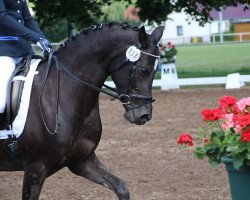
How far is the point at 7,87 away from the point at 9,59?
1.04ft

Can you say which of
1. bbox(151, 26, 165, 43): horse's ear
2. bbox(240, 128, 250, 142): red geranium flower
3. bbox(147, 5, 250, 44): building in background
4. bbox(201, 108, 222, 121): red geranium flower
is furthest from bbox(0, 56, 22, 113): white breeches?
Result: bbox(147, 5, 250, 44): building in background

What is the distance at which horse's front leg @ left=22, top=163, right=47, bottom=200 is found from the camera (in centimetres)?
499

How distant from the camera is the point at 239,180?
4.82 metres

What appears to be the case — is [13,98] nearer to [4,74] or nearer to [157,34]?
[4,74]

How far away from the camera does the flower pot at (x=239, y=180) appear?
4.77 metres

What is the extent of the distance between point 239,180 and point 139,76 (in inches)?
44.1

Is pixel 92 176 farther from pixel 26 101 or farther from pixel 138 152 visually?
pixel 138 152

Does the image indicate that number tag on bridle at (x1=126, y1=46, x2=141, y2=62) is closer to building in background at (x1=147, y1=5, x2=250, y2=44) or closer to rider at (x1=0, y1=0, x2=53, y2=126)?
rider at (x1=0, y1=0, x2=53, y2=126)

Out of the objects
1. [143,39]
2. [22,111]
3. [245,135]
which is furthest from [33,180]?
[245,135]

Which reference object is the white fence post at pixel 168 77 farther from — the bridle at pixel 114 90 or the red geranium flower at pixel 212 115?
the red geranium flower at pixel 212 115

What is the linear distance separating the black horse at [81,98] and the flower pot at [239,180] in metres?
0.75

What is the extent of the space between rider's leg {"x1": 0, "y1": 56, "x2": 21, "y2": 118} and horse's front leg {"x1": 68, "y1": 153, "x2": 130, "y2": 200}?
0.79 meters

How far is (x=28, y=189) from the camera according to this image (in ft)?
16.4

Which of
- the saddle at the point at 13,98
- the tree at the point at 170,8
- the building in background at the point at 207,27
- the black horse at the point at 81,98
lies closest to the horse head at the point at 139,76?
the black horse at the point at 81,98
